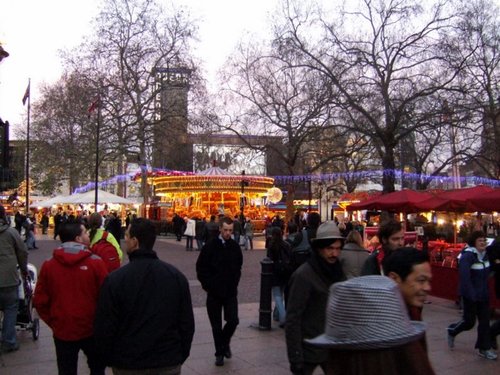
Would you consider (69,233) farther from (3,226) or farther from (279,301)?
(279,301)

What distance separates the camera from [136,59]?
3775cm

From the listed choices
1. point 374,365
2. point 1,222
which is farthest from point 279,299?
point 374,365

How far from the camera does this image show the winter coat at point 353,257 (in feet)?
17.6

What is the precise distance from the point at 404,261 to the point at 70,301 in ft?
8.94

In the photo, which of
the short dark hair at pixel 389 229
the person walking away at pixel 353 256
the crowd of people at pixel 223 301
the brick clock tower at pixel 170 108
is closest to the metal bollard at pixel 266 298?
the crowd of people at pixel 223 301

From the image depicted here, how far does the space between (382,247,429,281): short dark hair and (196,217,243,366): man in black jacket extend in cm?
392

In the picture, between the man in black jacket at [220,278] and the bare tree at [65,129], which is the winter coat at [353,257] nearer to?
the man in black jacket at [220,278]

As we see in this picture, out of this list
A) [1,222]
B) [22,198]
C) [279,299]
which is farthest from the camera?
[22,198]

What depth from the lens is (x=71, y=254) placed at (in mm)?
4168

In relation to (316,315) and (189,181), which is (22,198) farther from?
(316,315)

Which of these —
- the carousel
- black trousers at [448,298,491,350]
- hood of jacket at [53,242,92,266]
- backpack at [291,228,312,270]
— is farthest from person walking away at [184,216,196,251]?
hood of jacket at [53,242,92,266]

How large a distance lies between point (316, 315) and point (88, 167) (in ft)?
117

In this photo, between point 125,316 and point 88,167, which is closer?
point 125,316

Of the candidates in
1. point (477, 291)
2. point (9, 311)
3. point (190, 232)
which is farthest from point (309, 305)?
point (190, 232)
